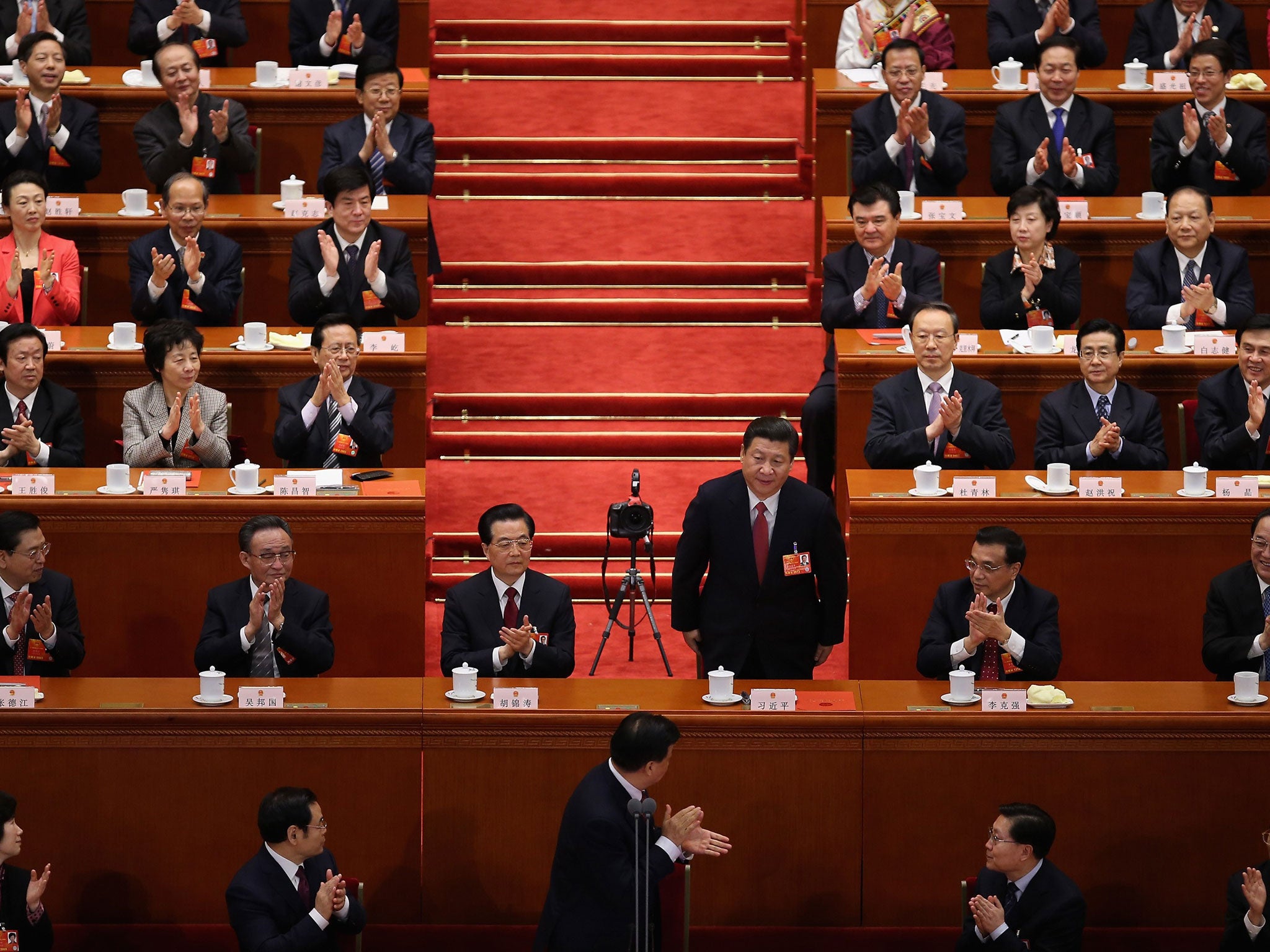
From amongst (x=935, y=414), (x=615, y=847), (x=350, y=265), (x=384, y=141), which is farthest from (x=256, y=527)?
(x=384, y=141)

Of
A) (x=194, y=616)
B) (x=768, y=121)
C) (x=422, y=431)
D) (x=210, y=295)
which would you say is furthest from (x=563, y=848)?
(x=768, y=121)

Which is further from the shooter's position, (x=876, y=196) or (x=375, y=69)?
(x=375, y=69)

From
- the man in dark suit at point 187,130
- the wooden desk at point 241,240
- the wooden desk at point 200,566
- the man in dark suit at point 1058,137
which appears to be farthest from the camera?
the man in dark suit at point 1058,137

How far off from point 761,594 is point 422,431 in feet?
4.11

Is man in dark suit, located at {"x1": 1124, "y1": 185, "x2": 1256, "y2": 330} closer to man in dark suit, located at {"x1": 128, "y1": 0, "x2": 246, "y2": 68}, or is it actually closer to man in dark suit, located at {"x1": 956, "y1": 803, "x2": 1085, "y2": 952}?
man in dark suit, located at {"x1": 956, "y1": 803, "x2": 1085, "y2": 952}

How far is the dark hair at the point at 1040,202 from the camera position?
Answer: 5.12 metres

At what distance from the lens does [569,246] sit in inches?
242

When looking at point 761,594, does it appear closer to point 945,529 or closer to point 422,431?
point 945,529

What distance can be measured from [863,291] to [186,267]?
1863 millimetres

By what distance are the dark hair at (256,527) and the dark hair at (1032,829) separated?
5.28ft

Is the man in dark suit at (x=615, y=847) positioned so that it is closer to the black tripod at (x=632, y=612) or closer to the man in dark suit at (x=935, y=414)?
the black tripod at (x=632, y=612)

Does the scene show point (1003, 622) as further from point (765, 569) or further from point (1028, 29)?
point (1028, 29)

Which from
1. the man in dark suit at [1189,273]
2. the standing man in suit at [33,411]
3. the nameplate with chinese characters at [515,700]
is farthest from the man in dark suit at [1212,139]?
the standing man in suit at [33,411]

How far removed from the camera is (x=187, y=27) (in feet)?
20.2
